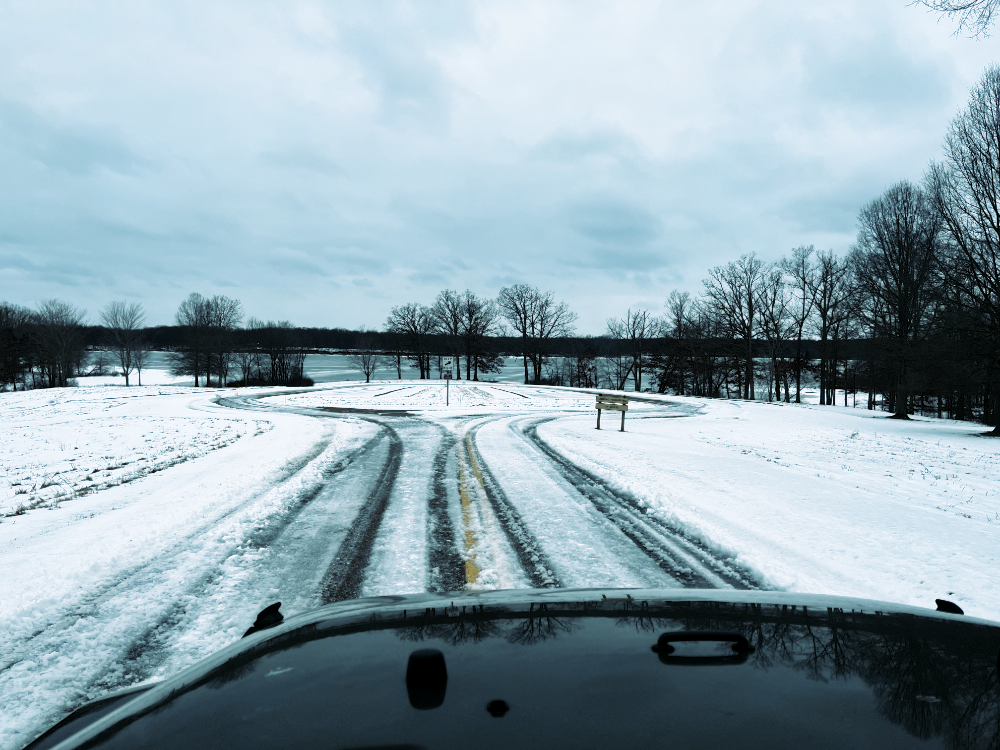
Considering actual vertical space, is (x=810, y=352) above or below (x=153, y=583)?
above

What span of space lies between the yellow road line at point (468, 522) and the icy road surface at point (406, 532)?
1.1 inches

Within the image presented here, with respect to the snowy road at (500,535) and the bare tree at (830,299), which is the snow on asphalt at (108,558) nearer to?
the snowy road at (500,535)

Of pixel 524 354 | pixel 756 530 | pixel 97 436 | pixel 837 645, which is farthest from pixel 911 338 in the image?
pixel 524 354

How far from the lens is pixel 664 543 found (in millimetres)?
5477

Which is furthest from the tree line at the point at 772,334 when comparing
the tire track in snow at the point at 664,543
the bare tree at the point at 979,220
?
the tire track in snow at the point at 664,543

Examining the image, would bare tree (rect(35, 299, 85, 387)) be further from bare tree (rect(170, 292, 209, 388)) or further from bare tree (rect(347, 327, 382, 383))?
bare tree (rect(347, 327, 382, 383))

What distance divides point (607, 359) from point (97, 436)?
64093 millimetres

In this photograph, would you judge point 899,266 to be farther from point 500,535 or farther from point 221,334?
point 221,334

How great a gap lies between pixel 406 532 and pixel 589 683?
436 cm

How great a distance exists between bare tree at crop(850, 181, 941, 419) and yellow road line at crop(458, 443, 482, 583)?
26072mm

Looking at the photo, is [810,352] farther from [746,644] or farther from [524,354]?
[746,644]

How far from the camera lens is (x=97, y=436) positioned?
16.4 meters

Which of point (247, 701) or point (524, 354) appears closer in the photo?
point (247, 701)

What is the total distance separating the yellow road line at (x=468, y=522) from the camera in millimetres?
4473
